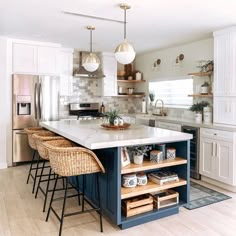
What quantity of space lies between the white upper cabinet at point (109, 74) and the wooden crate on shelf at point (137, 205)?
3781 millimetres

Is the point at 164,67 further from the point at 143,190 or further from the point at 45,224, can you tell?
the point at 45,224

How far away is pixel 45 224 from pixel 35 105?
287cm

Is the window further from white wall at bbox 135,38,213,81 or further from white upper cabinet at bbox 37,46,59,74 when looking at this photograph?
white upper cabinet at bbox 37,46,59,74

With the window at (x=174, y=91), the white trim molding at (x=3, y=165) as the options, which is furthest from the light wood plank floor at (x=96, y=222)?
the window at (x=174, y=91)

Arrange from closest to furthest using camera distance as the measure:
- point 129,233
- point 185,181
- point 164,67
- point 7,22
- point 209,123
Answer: point 129,233
point 185,181
point 7,22
point 209,123
point 164,67

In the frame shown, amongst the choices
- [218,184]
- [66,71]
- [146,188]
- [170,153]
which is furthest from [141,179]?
[66,71]

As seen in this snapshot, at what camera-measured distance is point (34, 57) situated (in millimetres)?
5113

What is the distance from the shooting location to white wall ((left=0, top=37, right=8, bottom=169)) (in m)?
4.81

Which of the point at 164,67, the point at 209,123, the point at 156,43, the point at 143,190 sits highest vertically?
the point at 156,43

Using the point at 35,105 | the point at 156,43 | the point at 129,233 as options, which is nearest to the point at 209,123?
the point at 156,43

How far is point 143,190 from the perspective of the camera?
107 inches

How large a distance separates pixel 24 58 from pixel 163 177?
3652 mm

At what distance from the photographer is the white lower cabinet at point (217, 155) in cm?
374

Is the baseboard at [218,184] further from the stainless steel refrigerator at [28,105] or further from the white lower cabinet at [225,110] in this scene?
the stainless steel refrigerator at [28,105]
